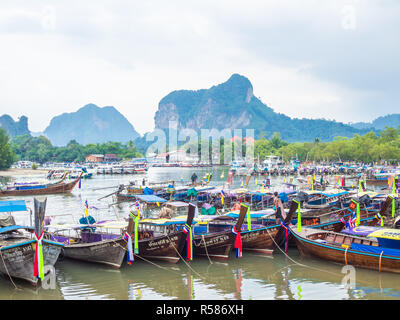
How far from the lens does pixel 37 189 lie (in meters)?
51.6

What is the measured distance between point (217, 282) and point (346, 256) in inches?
215

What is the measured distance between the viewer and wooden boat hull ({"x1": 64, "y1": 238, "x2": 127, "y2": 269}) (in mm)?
16797

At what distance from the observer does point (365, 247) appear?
52.5 feet

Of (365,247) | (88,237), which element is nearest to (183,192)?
(88,237)

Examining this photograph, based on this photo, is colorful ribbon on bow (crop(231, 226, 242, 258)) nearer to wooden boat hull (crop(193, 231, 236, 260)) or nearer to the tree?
wooden boat hull (crop(193, 231, 236, 260))

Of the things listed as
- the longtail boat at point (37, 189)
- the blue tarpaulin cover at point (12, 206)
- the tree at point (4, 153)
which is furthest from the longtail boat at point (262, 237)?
the tree at point (4, 153)

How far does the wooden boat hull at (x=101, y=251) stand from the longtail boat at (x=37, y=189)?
104 ft

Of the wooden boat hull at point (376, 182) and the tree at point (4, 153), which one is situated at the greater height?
the tree at point (4, 153)

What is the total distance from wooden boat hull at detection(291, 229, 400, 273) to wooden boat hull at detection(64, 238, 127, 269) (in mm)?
8016

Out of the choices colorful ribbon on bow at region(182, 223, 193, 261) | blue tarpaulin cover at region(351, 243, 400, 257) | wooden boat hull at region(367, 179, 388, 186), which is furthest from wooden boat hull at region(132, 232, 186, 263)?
wooden boat hull at region(367, 179, 388, 186)

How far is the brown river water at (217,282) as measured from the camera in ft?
46.9

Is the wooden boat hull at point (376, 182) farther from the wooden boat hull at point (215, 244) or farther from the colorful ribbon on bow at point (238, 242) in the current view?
the colorful ribbon on bow at point (238, 242)
